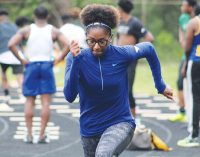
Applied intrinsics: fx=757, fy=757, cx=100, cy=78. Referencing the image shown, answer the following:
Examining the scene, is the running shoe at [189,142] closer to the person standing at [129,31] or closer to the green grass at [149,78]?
the person standing at [129,31]

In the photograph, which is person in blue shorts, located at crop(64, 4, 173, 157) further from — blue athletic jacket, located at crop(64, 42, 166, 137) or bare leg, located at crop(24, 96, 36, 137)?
bare leg, located at crop(24, 96, 36, 137)

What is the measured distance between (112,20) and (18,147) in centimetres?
463

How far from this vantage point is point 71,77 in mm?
6637

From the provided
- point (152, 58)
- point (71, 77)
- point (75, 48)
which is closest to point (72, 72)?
point (71, 77)

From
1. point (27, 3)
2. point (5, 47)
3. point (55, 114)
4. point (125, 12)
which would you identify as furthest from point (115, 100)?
point (27, 3)

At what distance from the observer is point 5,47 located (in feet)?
51.3

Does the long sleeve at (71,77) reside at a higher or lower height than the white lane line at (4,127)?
higher

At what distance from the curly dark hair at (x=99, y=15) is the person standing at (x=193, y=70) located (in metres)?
3.79

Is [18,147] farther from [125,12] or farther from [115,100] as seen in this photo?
[115,100]

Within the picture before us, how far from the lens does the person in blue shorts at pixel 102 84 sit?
22.1 ft

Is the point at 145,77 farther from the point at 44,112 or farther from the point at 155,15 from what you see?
the point at 44,112

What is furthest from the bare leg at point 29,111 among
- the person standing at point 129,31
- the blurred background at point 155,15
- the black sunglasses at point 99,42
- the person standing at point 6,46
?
the blurred background at point 155,15

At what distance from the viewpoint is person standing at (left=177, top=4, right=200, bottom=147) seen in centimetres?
1069

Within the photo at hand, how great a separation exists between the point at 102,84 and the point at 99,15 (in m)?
0.64
